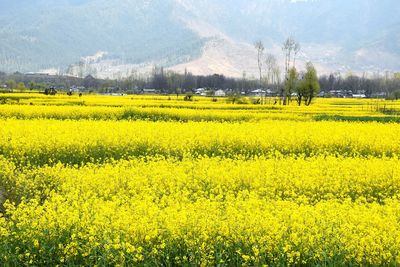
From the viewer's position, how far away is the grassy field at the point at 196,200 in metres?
7.75

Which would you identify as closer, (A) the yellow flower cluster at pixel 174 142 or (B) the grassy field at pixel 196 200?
(B) the grassy field at pixel 196 200

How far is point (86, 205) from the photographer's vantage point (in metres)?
9.14

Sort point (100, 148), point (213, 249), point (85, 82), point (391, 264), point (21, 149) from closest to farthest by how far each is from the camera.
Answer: point (391, 264) → point (213, 249) → point (21, 149) → point (100, 148) → point (85, 82)

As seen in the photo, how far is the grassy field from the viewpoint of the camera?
775 centimetres

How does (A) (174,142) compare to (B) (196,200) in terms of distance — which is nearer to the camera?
(B) (196,200)

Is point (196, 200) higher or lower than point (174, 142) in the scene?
lower

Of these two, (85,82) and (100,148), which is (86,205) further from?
(85,82)

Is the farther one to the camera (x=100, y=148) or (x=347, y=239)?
(x=100, y=148)

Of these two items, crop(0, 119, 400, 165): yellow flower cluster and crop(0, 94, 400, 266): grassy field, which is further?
crop(0, 119, 400, 165): yellow flower cluster

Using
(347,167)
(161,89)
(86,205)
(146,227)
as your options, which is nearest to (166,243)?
(146,227)

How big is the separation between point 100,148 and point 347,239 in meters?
11.6

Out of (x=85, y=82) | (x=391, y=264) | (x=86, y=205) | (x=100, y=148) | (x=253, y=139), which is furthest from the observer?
(x=85, y=82)

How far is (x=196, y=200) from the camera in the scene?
10.9m

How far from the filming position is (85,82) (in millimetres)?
171750
